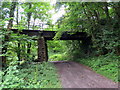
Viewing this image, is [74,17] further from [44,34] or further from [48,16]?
[48,16]

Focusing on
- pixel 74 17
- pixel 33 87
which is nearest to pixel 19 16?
pixel 74 17

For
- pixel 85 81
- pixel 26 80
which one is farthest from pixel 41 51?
pixel 85 81

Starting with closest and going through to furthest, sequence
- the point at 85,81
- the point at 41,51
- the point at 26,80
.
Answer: the point at 26,80
the point at 85,81
the point at 41,51

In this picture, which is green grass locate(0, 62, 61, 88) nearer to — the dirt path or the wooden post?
the dirt path

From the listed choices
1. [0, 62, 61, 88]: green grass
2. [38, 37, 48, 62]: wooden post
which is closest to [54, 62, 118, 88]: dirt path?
[0, 62, 61, 88]: green grass

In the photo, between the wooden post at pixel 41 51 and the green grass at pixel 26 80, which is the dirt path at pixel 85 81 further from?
the wooden post at pixel 41 51

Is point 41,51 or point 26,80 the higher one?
point 41,51

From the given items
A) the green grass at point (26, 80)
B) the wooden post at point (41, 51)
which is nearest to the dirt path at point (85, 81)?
the green grass at point (26, 80)

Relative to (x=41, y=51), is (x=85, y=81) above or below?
below

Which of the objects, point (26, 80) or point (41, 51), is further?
point (41, 51)

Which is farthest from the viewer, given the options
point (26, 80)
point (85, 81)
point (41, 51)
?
point (41, 51)

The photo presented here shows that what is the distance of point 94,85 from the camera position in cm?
361

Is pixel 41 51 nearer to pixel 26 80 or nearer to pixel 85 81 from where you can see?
pixel 26 80

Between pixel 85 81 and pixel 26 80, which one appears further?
pixel 85 81
